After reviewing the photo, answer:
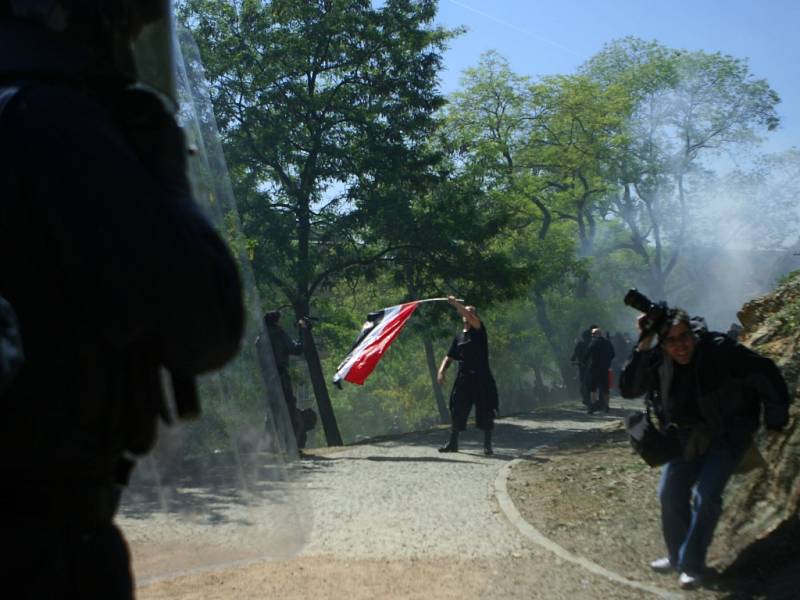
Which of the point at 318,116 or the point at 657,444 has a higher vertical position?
the point at 318,116

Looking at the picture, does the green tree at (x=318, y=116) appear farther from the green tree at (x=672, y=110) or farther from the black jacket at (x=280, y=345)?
the green tree at (x=672, y=110)

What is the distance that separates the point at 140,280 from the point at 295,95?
18728 mm

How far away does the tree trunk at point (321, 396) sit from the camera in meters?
21.0

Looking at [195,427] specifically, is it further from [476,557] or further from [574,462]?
[574,462]

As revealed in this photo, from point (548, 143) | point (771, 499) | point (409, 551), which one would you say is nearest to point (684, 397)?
point (771, 499)

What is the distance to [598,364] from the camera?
22.4 metres

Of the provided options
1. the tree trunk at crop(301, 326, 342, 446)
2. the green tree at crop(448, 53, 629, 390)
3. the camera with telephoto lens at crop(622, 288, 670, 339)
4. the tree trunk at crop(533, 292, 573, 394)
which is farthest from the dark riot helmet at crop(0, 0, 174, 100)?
the tree trunk at crop(533, 292, 573, 394)

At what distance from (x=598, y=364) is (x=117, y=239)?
851 inches

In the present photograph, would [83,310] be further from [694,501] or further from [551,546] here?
[551,546]

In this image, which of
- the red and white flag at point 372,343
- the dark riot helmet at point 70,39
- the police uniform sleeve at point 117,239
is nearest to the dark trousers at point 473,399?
the red and white flag at point 372,343

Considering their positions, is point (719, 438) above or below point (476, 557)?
above

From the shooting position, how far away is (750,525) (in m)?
6.47

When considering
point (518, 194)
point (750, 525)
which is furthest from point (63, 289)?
point (518, 194)

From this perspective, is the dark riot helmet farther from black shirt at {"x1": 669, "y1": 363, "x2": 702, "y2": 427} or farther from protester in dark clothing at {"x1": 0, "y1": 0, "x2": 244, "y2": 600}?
black shirt at {"x1": 669, "y1": 363, "x2": 702, "y2": 427}
